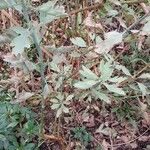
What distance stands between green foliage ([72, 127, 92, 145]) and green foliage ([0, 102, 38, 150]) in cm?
24

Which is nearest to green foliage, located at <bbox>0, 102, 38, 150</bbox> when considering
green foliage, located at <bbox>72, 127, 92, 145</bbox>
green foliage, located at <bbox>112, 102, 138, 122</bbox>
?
green foliage, located at <bbox>72, 127, 92, 145</bbox>

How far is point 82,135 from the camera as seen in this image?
7.36 ft

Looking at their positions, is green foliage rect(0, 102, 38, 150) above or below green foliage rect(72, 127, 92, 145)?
above

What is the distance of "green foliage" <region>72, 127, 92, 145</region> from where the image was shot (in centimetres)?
222

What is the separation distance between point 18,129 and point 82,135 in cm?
36

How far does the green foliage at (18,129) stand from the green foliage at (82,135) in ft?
0.77

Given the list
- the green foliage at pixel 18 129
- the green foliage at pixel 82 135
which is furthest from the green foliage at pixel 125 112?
the green foliage at pixel 18 129

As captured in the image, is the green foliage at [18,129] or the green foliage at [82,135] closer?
the green foliage at [18,129]

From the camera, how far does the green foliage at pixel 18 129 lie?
80.7 inches

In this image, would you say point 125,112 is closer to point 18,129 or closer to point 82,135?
point 82,135

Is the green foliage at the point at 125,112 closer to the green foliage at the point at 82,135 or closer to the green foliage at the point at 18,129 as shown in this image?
the green foliage at the point at 82,135

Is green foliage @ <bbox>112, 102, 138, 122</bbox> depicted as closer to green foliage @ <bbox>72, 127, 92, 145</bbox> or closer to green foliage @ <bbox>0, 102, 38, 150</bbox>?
green foliage @ <bbox>72, 127, 92, 145</bbox>

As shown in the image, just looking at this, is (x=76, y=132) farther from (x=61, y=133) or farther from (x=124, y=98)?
(x=124, y=98)

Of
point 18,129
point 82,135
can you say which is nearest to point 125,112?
point 82,135
